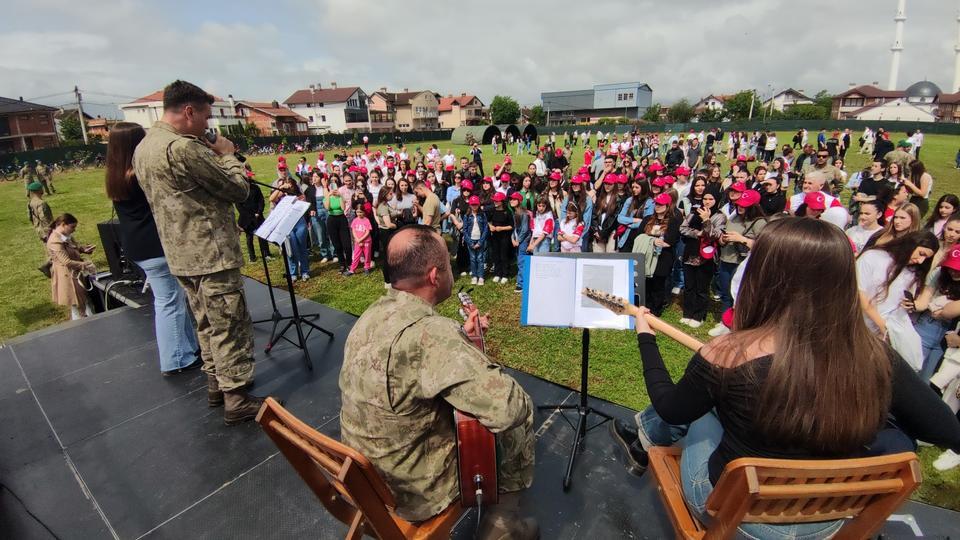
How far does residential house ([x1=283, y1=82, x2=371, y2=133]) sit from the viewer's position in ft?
250

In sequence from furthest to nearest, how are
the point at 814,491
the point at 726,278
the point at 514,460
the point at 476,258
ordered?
1. the point at 476,258
2. the point at 726,278
3. the point at 514,460
4. the point at 814,491

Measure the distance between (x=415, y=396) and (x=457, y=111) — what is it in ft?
296

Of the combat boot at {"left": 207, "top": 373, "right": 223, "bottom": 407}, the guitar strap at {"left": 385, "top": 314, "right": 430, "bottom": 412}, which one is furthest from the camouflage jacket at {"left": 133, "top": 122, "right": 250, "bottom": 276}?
the guitar strap at {"left": 385, "top": 314, "right": 430, "bottom": 412}

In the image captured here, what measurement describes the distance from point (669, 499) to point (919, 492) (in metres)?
2.47

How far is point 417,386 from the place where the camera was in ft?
5.85

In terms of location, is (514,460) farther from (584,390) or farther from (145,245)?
(145,245)

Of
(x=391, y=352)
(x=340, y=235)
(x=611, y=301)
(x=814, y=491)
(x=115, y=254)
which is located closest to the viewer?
(x=814, y=491)

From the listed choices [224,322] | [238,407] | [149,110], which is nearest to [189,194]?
[224,322]

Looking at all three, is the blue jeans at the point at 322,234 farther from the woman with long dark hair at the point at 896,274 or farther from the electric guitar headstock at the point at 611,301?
the woman with long dark hair at the point at 896,274

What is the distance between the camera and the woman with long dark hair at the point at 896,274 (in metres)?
3.52

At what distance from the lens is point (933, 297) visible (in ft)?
11.7

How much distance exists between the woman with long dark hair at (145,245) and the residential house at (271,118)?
69966 millimetres

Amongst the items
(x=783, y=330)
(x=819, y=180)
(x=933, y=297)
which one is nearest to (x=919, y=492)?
(x=933, y=297)

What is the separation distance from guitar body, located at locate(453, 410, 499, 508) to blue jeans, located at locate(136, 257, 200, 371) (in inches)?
138
